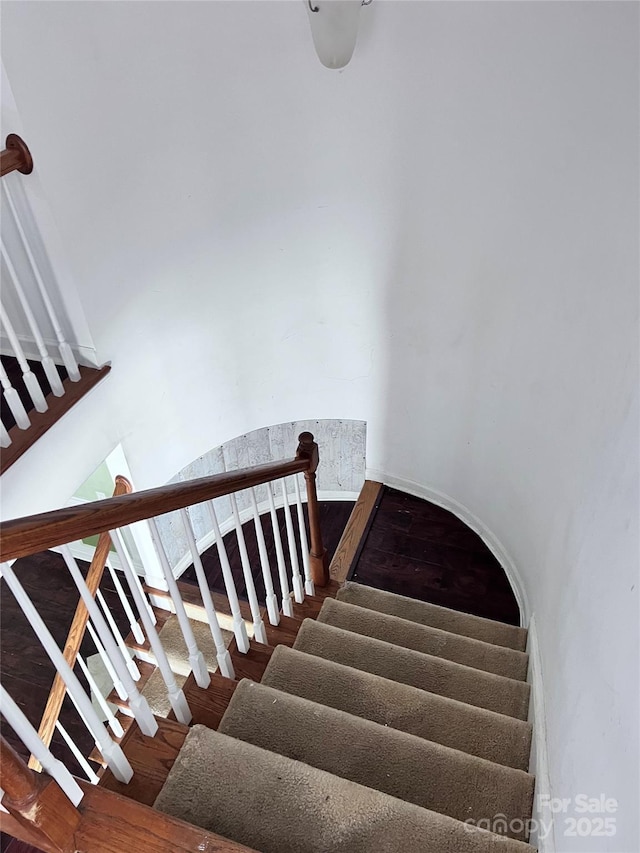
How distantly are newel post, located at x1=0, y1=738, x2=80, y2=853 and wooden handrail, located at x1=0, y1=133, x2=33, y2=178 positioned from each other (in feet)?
7.16

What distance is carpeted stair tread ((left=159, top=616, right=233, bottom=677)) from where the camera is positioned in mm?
3580

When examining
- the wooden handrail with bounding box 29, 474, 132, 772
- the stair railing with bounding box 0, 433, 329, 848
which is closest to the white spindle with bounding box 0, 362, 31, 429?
the wooden handrail with bounding box 29, 474, 132, 772

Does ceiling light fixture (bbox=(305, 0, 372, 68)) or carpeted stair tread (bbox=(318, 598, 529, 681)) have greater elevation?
ceiling light fixture (bbox=(305, 0, 372, 68))

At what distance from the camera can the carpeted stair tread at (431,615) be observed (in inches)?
113

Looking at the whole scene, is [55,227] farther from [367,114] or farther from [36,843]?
[36,843]

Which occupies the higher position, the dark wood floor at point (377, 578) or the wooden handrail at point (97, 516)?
the dark wood floor at point (377, 578)

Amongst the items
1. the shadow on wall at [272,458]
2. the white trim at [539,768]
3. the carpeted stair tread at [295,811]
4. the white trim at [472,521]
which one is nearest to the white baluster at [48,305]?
the shadow on wall at [272,458]

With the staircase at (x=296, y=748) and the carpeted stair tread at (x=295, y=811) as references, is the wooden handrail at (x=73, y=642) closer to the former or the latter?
the staircase at (x=296, y=748)

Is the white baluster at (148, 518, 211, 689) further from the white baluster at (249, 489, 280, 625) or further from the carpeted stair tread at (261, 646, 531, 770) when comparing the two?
the white baluster at (249, 489, 280, 625)

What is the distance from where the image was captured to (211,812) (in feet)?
4.53

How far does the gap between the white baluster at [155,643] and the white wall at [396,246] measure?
0.95m

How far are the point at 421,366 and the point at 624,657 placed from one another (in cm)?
229

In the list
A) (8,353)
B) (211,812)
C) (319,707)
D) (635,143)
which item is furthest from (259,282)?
(211,812)

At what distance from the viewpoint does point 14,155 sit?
2.42 meters
